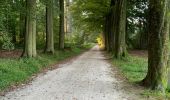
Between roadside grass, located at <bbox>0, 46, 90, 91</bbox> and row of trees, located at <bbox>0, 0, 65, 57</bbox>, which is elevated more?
row of trees, located at <bbox>0, 0, 65, 57</bbox>

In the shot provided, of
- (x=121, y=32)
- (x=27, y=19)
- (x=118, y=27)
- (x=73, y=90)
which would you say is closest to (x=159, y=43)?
(x=73, y=90)

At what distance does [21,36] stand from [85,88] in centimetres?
2809

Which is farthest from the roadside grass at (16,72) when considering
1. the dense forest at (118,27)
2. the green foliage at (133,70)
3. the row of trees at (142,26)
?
the row of trees at (142,26)

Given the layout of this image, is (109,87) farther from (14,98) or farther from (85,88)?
(14,98)

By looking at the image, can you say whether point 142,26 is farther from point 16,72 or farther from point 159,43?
point 159,43

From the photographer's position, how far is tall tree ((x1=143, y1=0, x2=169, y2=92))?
11.1 m

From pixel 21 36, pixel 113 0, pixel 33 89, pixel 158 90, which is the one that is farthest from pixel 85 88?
pixel 21 36

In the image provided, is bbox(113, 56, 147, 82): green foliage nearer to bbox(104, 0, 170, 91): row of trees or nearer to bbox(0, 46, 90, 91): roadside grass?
bbox(104, 0, 170, 91): row of trees

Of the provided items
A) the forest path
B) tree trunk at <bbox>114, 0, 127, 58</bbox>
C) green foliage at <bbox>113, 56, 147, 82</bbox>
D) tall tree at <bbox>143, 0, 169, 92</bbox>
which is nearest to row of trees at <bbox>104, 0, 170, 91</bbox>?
tall tree at <bbox>143, 0, 169, 92</bbox>

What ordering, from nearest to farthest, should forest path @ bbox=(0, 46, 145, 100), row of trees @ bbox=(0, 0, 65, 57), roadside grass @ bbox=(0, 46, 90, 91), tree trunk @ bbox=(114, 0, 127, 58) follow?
forest path @ bbox=(0, 46, 145, 100) → roadside grass @ bbox=(0, 46, 90, 91) → row of trees @ bbox=(0, 0, 65, 57) → tree trunk @ bbox=(114, 0, 127, 58)

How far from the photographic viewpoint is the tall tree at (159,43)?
1111cm

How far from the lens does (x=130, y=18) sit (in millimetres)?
45156

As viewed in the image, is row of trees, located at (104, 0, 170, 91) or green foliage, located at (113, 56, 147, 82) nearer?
row of trees, located at (104, 0, 170, 91)

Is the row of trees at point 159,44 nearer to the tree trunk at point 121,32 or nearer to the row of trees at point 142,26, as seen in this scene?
the row of trees at point 142,26
